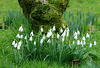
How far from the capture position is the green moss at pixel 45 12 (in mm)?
3912

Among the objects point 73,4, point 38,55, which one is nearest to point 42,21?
point 38,55

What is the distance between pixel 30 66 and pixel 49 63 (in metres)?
0.41

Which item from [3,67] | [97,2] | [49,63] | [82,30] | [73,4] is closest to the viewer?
[3,67]

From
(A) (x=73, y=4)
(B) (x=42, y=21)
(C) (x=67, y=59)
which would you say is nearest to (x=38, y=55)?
(C) (x=67, y=59)

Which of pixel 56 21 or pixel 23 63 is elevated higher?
pixel 56 21

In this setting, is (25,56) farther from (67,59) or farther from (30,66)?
(67,59)

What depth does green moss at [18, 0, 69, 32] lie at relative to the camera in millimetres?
3912

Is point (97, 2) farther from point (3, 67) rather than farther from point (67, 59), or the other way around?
point (3, 67)

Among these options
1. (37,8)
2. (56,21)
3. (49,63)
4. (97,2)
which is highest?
(97,2)

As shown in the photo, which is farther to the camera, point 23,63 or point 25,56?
point 25,56

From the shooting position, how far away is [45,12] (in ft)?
12.8

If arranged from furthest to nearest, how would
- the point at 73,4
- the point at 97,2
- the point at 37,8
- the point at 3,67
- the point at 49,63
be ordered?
the point at 97,2, the point at 73,4, the point at 37,8, the point at 49,63, the point at 3,67

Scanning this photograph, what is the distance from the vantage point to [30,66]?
304 cm

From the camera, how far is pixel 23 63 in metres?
3.14
